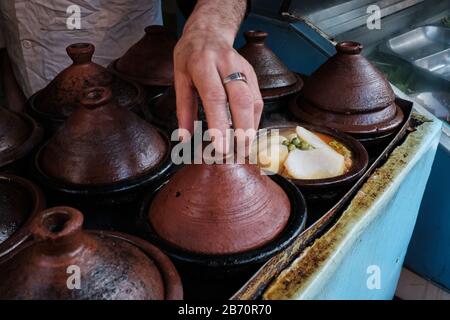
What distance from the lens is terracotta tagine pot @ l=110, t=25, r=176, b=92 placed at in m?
2.33

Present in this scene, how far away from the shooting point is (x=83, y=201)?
1568 millimetres

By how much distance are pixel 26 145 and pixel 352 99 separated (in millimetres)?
1331

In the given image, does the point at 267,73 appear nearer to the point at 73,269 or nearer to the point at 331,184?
the point at 331,184

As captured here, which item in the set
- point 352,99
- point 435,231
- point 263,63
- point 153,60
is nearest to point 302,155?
point 352,99

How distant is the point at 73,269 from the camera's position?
0.98m

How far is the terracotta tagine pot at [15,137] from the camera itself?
5.56 ft

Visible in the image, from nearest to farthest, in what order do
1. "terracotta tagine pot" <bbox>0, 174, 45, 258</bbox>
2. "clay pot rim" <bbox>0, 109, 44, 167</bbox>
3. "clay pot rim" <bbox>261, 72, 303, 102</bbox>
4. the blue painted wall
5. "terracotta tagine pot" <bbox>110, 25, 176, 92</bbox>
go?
1. "terracotta tagine pot" <bbox>0, 174, 45, 258</bbox>
2. "clay pot rim" <bbox>0, 109, 44, 167</bbox>
3. "clay pot rim" <bbox>261, 72, 303, 102</bbox>
4. "terracotta tagine pot" <bbox>110, 25, 176, 92</bbox>
5. the blue painted wall

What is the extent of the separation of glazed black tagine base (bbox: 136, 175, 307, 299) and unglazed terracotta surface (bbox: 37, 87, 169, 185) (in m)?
0.25

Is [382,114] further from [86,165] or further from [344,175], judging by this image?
[86,165]

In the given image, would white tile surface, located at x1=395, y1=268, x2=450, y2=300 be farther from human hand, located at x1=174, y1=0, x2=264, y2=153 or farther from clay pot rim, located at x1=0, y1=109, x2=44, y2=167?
clay pot rim, located at x1=0, y1=109, x2=44, y2=167

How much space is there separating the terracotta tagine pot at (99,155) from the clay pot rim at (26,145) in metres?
0.09

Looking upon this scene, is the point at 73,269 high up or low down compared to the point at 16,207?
up

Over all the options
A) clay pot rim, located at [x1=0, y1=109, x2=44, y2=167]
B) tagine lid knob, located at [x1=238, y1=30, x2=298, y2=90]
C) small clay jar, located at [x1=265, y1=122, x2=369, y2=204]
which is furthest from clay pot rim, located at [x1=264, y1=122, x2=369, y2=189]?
clay pot rim, located at [x1=0, y1=109, x2=44, y2=167]
